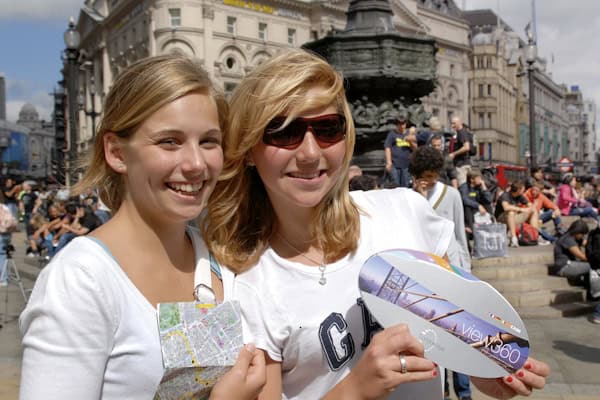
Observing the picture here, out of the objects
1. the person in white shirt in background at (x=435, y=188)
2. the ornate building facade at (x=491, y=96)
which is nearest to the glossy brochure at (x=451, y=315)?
the person in white shirt in background at (x=435, y=188)

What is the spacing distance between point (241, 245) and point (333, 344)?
44 cm

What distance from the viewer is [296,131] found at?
1.86m

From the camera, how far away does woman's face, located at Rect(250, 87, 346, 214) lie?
1.86 metres

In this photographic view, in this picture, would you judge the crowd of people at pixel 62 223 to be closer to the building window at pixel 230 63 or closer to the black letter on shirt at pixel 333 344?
the black letter on shirt at pixel 333 344

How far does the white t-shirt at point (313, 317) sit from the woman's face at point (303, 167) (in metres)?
0.22

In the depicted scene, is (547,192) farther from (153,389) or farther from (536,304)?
(153,389)

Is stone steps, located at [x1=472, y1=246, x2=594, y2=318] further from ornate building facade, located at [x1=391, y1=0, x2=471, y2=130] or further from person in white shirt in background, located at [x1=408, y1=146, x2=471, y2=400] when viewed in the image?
ornate building facade, located at [x1=391, y1=0, x2=471, y2=130]

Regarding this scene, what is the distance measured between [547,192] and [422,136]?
25.8ft

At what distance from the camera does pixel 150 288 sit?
5.05 ft

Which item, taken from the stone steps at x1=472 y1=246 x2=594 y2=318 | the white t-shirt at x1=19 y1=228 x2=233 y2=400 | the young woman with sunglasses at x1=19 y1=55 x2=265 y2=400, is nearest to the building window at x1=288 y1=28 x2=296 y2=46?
the stone steps at x1=472 y1=246 x2=594 y2=318

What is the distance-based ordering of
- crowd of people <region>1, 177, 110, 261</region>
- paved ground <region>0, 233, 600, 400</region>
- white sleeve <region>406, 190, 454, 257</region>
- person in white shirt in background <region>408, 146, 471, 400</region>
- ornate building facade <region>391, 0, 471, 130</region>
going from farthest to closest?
1. ornate building facade <region>391, 0, 471, 130</region>
2. crowd of people <region>1, 177, 110, 261</region>
3. person in white shirt in background <region>408, 146, 471, 400</region>
4. paved ground <region>0, 233, 600, 400</region>
5. white sleeve <region>406, 190, 454, 257</region>

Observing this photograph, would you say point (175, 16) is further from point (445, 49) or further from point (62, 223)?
point (62, 223)

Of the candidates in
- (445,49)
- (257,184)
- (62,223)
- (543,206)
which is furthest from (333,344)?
(445,49)

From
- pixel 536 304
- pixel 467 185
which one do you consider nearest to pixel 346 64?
pixel 467 185
